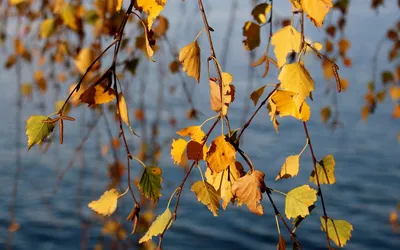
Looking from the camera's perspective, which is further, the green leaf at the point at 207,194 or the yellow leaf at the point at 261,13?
the yellow leaf at the point at 261,13

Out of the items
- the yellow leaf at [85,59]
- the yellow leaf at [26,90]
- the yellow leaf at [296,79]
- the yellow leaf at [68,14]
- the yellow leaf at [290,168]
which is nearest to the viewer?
the yellow leaf at [296,79]

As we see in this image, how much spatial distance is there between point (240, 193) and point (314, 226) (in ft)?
8.06

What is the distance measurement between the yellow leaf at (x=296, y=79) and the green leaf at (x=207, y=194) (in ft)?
0.33

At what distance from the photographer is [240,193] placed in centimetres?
49

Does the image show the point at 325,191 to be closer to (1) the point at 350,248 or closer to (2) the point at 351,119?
(1) the point at 350,248

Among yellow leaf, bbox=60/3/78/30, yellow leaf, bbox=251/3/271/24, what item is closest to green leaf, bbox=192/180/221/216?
yellow leaf, bbox=251/3/271/24

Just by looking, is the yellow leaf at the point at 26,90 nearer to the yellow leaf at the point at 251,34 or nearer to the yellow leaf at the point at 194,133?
the yellow leaf at the point at 251,34

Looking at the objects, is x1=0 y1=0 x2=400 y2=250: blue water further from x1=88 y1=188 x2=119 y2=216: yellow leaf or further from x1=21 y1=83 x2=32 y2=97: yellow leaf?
x1=88 y1=188 x2=119 y2=216: yellow leaf

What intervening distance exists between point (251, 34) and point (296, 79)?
20cm

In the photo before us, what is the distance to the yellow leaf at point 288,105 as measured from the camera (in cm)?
49

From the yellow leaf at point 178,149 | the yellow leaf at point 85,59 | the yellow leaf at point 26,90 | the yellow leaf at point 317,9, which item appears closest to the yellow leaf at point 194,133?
the yellow leaf at point 178,149

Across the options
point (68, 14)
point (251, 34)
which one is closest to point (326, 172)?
point (251, 34)

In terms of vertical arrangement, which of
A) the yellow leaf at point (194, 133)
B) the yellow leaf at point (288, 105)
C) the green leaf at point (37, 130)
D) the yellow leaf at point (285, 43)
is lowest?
the green leaf at point (37, 130)

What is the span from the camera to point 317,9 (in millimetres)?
481
